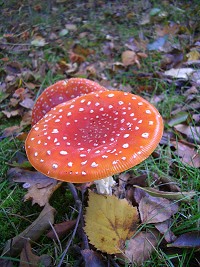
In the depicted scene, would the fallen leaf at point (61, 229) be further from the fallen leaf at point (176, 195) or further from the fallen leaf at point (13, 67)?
the fallen leaf at point (13, 67)

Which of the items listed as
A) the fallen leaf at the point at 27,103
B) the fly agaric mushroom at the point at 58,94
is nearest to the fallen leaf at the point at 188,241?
the fly agaric mushroom at the point at 58,94

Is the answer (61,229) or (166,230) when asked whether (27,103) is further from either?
(166,230)

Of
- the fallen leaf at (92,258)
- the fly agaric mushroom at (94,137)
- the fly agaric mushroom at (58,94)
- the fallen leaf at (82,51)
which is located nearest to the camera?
the fly agaric mushroom at (94,137)

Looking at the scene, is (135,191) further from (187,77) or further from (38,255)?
(187,77)

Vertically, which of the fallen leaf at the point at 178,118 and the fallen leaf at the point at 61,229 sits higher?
the fallen leaf at the point at 178,118

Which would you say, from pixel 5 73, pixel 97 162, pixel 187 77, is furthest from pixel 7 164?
pixel 187 77

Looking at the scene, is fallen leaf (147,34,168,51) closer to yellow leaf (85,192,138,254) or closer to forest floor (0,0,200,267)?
forest floor (0,0,200,267)

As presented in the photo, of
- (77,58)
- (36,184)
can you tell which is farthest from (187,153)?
(77,58)

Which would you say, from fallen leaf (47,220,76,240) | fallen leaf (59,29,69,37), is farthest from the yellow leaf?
fallen leaf (59,29,69,37)
